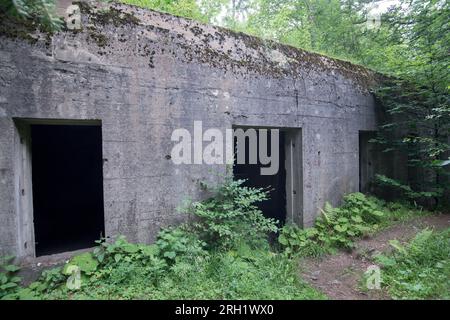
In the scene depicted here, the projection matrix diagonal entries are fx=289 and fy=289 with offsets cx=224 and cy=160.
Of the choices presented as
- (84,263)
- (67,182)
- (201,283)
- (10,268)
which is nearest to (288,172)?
(201,283)

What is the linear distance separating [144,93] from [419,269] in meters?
4.08

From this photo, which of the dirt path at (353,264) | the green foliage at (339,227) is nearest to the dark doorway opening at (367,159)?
the green foliage at (339,227)

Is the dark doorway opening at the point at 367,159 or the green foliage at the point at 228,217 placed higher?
the dark doorway opening at the point at 367,159

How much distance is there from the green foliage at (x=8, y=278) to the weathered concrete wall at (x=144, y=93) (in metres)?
0.13

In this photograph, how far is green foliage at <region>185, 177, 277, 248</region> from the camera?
12.6 ft

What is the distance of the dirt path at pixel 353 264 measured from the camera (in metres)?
3.49

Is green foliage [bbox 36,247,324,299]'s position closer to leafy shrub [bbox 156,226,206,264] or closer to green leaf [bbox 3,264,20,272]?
leafy shrub [bbox 156,226,206,264]

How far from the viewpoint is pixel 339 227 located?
509cm

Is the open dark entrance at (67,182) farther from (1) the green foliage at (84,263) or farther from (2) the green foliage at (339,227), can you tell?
(2) the green foliage at (339,227)

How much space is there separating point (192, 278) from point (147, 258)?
594 millimetres

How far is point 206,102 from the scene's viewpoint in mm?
4070

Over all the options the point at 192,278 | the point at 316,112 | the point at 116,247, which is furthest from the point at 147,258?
the point at 316,112

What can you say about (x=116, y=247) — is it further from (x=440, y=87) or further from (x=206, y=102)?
(x=440, y=87)

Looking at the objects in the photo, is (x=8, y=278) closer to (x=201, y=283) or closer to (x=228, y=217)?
(x=201, y=283)
